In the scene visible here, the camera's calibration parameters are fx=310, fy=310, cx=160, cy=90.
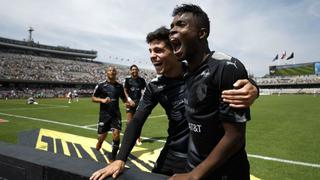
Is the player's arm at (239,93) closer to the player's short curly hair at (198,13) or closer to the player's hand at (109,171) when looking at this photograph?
the player's short curly hair at (198,13)

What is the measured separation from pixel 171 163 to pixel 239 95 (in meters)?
1.53

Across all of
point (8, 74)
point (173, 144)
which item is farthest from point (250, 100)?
point (8, 74)

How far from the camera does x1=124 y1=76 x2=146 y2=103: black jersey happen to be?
10.1 metres

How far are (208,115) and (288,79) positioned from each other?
10848 centimetres

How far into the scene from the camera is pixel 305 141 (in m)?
10.6

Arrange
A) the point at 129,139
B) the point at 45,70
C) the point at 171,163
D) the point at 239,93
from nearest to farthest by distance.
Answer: the point at 239,93
the point at 129,139
the point at 171,163
the point at 45,70

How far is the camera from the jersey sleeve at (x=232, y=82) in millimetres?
1767

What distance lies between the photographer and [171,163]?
10.0 feet

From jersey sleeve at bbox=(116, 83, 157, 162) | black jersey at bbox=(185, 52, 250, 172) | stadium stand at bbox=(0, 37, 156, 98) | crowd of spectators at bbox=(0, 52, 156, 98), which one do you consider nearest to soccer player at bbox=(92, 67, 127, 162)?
jersey sleeve at bbox=(116, 83, 157, 162)

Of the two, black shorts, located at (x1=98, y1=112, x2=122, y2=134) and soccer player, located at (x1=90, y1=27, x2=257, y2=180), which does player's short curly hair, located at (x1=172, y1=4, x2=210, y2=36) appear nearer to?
soccer player, located at (x1=90, y1=27, x2=257, y2=180)

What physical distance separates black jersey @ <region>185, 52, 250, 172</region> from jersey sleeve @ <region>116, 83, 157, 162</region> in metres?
0.84

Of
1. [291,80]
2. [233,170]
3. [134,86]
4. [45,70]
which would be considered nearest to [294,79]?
[291,80]

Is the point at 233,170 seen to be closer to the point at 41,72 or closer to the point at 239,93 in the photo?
the point at 239,93

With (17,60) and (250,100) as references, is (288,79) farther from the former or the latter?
(250,100)
